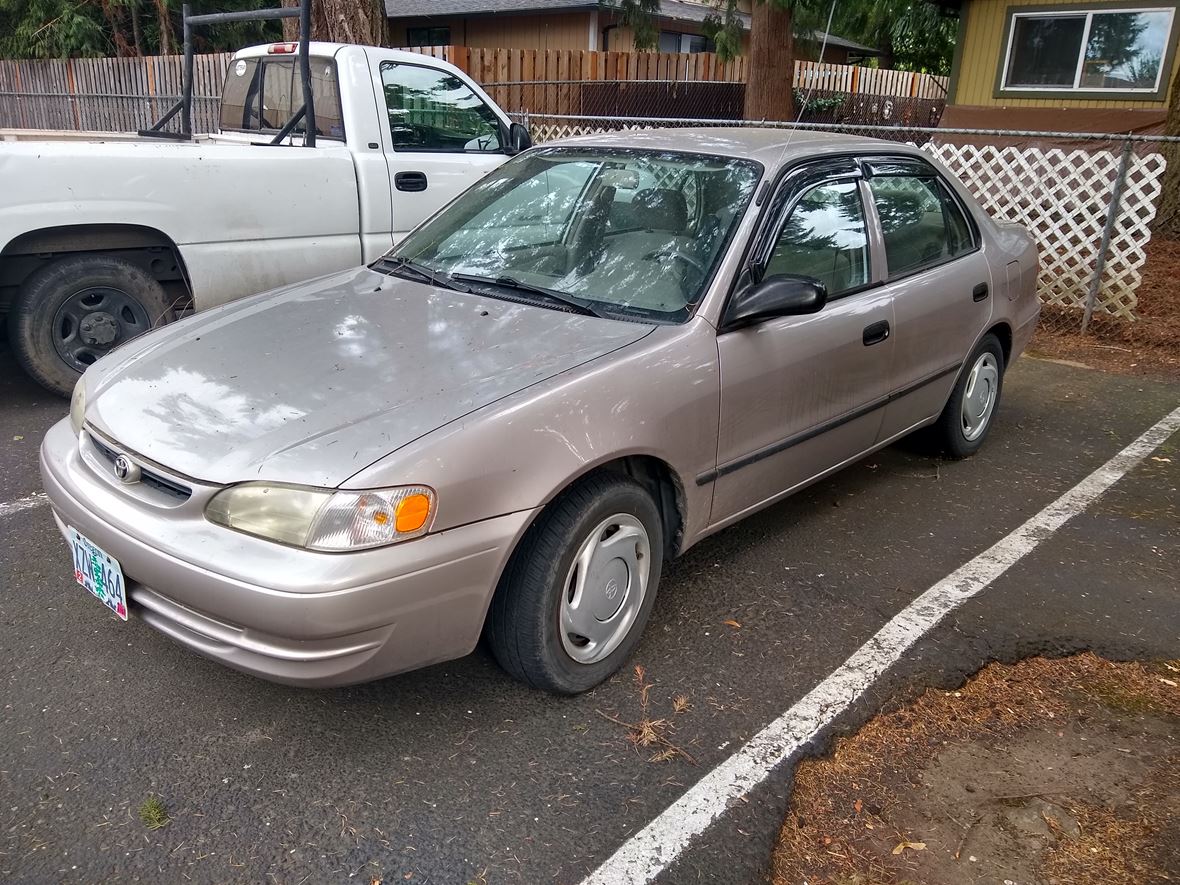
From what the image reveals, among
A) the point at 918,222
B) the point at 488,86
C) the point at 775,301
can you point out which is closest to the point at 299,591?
the point at 775,301

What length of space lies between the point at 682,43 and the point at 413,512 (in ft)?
80.2

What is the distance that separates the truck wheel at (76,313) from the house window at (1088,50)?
12.7 meters

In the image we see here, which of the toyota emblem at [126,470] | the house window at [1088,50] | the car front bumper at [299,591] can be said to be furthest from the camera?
the house window at [1088,50]

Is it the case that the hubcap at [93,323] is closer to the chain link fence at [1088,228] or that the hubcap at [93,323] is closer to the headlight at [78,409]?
the headlight at [78,409]

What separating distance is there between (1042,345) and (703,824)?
6.62m

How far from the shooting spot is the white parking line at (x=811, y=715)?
8.02ft

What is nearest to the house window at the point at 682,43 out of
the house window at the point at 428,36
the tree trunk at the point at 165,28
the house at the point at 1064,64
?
the house window at the point at 428,36

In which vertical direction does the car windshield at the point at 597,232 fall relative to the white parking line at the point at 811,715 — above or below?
above

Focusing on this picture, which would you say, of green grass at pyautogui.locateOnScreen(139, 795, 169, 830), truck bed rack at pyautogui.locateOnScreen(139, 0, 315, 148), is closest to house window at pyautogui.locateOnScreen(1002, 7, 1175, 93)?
truck bed rack at pyautogui.locateOnScreen(139, 0, 315, 148)

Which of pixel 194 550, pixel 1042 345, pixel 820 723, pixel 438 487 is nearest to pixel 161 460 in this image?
pixel 194 550

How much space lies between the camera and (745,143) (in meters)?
3.87

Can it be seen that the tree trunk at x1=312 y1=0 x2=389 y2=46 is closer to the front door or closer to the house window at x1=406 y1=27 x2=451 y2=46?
the front door

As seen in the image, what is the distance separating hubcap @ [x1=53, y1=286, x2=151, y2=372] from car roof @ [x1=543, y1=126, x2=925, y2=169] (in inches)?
112

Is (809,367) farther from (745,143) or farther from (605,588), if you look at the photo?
(605,588)
